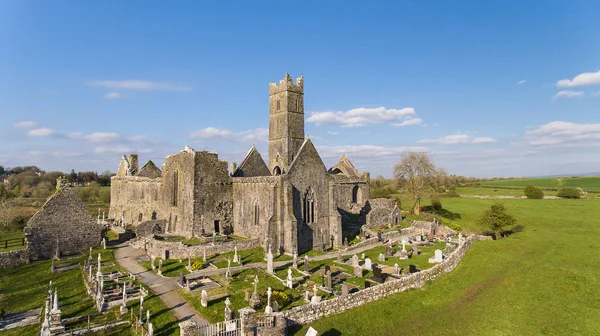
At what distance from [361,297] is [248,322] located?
24.4ft

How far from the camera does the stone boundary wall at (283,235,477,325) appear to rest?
16.4 m

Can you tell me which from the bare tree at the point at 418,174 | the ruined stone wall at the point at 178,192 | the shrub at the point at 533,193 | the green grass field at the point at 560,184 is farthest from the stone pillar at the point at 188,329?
the green grass field at the point at 560,184

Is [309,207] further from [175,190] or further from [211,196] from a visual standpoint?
[175,190]

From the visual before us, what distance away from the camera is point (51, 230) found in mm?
30734

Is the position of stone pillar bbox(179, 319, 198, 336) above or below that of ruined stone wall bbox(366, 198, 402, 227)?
below

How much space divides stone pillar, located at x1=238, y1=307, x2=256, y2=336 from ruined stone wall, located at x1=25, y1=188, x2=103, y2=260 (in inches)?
994

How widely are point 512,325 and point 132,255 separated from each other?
28.4m

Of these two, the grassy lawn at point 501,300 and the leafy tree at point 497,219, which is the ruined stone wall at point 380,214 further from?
the grassy lawn at point 501,300

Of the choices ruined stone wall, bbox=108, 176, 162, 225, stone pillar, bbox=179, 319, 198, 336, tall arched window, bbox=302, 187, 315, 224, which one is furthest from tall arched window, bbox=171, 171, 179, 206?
stone pillar, bbox=179, 319, 198, 336

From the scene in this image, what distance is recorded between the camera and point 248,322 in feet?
46.1

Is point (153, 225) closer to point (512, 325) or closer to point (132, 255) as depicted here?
point (132, 255)

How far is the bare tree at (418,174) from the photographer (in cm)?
5503

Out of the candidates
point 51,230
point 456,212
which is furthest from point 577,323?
point 456,212

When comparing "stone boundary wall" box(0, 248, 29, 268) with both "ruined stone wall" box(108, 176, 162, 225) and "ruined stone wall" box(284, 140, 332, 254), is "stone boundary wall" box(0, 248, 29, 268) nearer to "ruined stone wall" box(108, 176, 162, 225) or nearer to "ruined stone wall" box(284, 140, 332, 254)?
"ruined stone wall" box(108, 176, 162, 225)
